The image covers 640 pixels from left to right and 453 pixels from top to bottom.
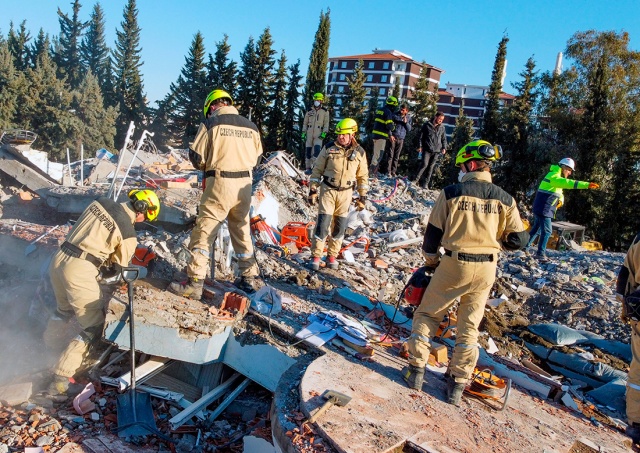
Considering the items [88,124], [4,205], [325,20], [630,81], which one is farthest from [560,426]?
[325,20]

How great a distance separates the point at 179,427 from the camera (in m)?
3.99

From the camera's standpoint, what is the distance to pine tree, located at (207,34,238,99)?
32.3m

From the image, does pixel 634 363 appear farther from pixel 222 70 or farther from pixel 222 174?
pixel 222 70

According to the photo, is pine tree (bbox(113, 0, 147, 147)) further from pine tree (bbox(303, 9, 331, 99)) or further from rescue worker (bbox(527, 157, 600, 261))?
rescue worker (bbox(527, 157, 600, 261))

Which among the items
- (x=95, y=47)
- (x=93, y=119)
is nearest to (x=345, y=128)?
(x=93, y=119)

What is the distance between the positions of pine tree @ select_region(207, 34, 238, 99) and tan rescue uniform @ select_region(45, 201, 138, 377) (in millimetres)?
29715

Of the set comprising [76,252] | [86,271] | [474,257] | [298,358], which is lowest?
[298,358]

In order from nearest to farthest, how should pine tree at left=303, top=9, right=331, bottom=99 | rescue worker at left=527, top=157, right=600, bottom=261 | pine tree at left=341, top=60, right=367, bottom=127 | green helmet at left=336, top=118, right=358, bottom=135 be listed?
1. green helmet at left=336, top=118, right=358, bottom=135
2. rescue worker at left=527, top=157, right=600, bottom=261
3. pine tree at left=341, top=60, right=367, bottom=127
4. pine tree at left=303, top=9, right=331, bottom=99

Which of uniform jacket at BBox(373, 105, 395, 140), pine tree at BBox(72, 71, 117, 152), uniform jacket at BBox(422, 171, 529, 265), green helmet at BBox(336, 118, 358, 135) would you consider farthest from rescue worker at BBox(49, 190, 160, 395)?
pine tree at BBox(72, 71, 117, 152)

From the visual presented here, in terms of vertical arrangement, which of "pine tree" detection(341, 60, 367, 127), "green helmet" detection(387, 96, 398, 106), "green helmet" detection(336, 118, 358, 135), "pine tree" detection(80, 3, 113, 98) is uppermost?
"pine tree" detection(80, 3, 113, 98)

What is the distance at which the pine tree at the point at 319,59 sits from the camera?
31266 millimetres

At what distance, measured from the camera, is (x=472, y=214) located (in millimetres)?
3568

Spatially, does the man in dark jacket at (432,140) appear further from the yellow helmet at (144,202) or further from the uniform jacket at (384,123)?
the yellow helmet at (144,202)

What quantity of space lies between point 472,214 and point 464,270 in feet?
1.42
